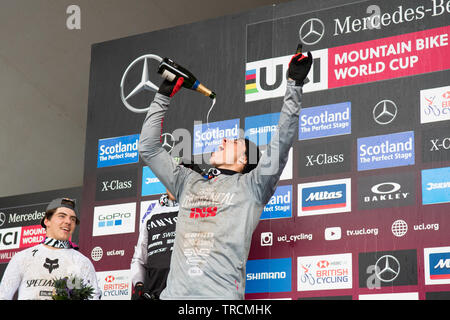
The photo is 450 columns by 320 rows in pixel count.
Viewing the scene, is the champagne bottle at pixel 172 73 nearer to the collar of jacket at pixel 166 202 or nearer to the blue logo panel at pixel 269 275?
the collar of jacket at pixel 166 202

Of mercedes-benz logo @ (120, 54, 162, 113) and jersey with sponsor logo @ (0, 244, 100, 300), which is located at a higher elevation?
mercedes-benz logo @ (120, 54, 162, 113)

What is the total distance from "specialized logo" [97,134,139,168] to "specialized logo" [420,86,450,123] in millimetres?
1933

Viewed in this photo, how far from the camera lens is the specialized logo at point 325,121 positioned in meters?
4.53

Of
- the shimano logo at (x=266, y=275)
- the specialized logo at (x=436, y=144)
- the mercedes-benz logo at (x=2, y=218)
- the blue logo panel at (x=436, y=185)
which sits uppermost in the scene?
the mercedes-benz logo at (x=2, y=218)

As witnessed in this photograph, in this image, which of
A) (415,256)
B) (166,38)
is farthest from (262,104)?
(415,256)

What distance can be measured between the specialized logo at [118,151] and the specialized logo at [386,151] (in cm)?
159

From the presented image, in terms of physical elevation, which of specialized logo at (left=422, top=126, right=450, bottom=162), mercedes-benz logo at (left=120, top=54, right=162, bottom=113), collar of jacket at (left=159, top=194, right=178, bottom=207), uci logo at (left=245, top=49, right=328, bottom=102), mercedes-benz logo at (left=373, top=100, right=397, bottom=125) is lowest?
collar of jacket at (left=159, top=194, right=178, bottom=207)

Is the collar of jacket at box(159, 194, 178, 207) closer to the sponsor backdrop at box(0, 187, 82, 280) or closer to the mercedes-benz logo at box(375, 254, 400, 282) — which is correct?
the mercedes-benz logo at box(375, 254, 400, 282)

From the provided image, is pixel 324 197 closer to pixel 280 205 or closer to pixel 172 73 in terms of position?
pixel 280 205

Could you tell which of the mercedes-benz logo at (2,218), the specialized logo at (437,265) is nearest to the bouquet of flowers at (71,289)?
the specialized logo at (437,265)

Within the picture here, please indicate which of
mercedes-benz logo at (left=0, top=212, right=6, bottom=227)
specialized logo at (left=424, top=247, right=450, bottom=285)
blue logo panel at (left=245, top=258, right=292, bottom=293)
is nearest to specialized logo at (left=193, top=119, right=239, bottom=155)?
blue logo panel at (left=245, top=258, right=292, bottom=293)

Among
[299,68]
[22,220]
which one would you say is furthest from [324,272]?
[22,220]

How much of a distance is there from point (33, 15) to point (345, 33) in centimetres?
324

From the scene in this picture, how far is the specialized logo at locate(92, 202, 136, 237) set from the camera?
5.13 metres
